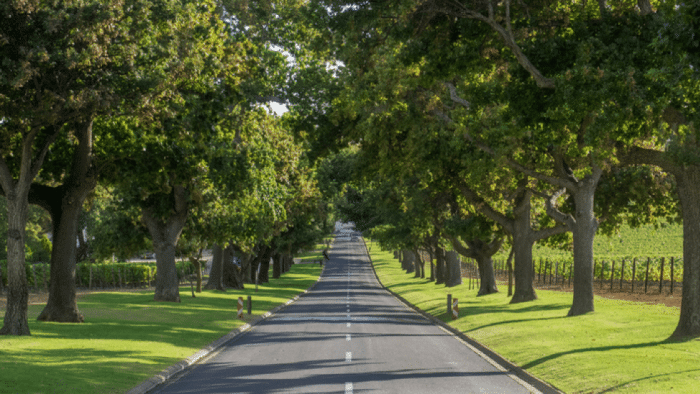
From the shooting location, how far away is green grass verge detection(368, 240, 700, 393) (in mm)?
11336

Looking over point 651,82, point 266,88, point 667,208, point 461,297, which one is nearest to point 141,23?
point 266,88

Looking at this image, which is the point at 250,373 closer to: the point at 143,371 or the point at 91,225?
the point at 143,371

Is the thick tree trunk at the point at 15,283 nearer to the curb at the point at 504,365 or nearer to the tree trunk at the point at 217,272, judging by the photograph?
the curb at the point at 504,365

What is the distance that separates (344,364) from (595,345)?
6.13 m

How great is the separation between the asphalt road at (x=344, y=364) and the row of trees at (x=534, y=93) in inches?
199

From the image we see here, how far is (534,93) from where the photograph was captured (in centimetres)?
1424

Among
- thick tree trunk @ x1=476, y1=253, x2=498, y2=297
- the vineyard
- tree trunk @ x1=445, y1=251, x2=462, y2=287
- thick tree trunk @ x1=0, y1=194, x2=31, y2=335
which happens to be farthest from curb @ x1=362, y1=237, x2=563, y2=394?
tree trunk @ x1=445, y1=251, x2=462, y2=287

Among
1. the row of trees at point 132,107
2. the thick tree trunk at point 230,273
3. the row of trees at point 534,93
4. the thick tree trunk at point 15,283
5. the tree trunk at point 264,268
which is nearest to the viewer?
the row of trees at point 534,93

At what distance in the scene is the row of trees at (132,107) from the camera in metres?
15.7

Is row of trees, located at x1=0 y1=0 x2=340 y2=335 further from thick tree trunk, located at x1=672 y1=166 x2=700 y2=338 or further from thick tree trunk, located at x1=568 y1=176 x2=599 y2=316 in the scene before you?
thick tree trunk, located at x1=672 y1=166 x2=700 y2=338

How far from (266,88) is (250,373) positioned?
15.6m

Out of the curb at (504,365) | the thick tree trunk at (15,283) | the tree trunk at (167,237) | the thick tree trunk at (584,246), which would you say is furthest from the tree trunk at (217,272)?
the thick tree trunk at (15,283)

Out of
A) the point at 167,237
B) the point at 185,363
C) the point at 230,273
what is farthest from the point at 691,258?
the point at 230,273

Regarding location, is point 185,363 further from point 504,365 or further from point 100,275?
point 100,275
